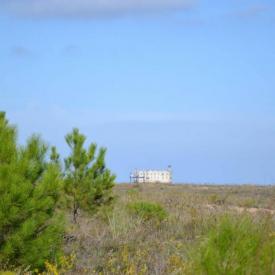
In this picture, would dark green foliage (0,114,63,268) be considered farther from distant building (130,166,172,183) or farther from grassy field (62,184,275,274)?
distant building (130,166,172,183)

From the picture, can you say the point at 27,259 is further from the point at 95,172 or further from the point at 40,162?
the point at 95,172

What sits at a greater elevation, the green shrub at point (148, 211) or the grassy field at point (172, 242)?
the green shrub at point (148, 211)

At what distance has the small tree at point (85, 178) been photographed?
16.4 m

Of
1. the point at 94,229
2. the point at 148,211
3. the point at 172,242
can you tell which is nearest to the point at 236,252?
the point at 172,242

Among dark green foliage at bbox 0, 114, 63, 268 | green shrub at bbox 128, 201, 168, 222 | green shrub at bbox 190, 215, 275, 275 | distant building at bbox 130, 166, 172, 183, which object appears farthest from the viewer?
distant building at bbox 130, 166, 172, 183

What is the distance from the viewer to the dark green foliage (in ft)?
27.8

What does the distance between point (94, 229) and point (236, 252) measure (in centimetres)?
757

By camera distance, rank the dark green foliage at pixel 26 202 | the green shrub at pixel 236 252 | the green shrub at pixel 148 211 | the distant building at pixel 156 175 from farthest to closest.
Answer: the distant building at pixel 156 175 → the green shrub at pixel 148 211 → the dark green foliage at pixel 26 202 → the green shrub at pixel 236 252

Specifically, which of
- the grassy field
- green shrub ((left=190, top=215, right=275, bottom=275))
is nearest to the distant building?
the grassy field

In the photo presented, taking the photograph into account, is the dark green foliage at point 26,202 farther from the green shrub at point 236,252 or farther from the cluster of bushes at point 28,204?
the green shrub at point 236,252

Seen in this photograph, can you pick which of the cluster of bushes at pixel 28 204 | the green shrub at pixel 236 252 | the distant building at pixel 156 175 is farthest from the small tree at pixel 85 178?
the distant building at pixel 156 175

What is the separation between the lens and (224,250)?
5.83 meters

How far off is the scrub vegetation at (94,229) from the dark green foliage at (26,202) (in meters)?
0.01

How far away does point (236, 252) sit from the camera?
5.76 meters
